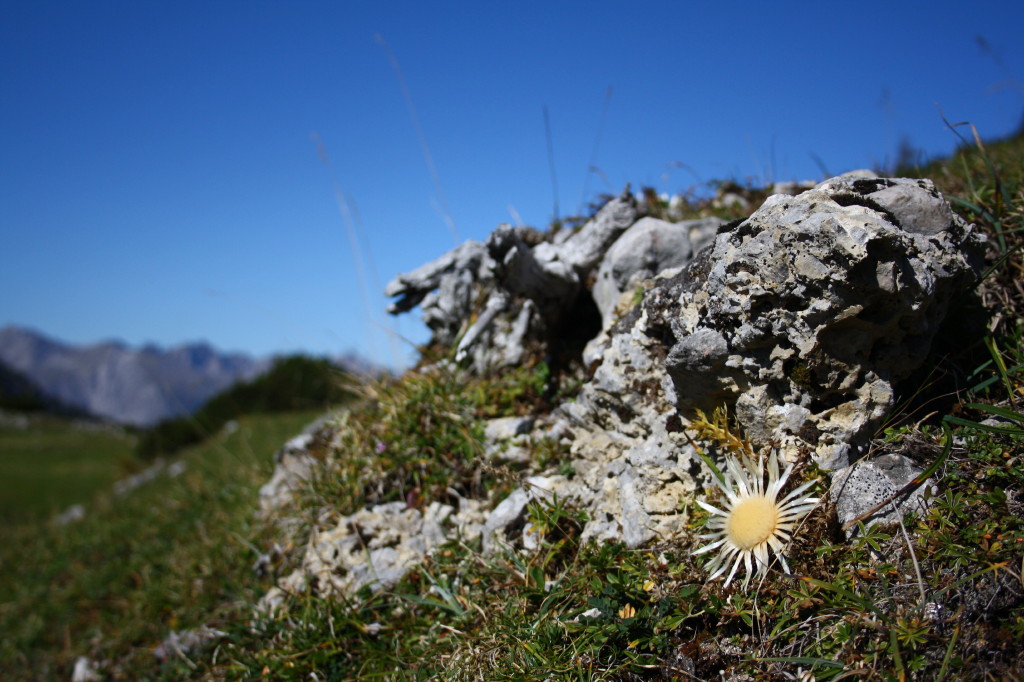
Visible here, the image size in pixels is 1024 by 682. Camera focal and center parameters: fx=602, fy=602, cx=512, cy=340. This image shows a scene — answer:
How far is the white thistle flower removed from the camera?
2361 millimetres

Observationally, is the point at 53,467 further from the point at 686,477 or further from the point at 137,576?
the point at 686,477

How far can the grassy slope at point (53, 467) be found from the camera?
38.6 feet

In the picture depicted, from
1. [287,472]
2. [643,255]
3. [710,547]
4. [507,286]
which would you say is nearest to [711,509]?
[710,547]

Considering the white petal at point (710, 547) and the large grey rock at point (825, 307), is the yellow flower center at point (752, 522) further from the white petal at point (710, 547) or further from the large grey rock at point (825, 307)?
the large grey rock at point (825, 307)

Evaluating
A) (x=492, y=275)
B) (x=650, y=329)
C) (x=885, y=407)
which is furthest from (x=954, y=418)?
(x=492, y=275)

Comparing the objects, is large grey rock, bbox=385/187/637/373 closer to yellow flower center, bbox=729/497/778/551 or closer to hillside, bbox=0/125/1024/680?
hillside, bbox=0/125/1024/680

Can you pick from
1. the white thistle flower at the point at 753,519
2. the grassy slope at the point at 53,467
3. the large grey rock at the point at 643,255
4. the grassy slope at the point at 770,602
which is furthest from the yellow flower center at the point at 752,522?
the grassy slope at the point at 53,467

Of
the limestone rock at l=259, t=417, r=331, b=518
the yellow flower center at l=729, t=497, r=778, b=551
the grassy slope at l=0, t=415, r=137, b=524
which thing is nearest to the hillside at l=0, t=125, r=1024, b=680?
the yellow flower center at l=729, t=497, r=778, b=551

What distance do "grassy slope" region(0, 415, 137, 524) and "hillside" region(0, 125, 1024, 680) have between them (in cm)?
930

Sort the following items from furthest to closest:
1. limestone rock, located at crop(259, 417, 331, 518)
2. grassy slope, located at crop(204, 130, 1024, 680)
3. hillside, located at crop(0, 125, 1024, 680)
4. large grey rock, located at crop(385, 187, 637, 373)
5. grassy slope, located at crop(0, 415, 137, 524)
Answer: grassy slope, located at crop(0, 415, 137, 524)
limestone rock, located at crop(259, 417, 331, 518)
large grey rock, located at crop(385, 187, 637, 373)
hillside, located at crop(0, 125, 1024, 680)
grassy slope, located at crop(204, 130, 1024, 680)

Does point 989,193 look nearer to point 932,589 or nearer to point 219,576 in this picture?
point 932,589

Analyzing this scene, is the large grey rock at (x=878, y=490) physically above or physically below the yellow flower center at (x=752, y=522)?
above

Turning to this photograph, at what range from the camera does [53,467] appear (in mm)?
15555

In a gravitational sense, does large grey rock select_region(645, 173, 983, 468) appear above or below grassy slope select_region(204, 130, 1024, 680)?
above
